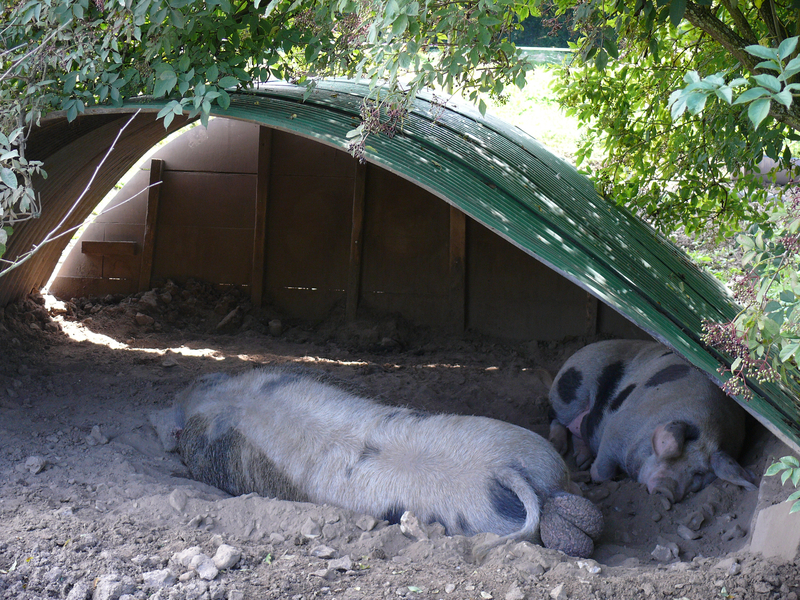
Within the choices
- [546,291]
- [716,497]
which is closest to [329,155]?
[546,291]

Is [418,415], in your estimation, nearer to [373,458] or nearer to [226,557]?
[373,458]

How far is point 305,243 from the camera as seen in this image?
23.0 ft

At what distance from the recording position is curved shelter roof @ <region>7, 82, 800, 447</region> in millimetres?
2795

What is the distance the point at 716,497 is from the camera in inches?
124

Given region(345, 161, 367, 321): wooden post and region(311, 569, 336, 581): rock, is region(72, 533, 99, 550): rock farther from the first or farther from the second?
region(345, 161, 367, 321): wooden post

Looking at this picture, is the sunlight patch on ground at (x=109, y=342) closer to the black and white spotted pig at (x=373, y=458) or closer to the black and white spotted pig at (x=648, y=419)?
the black and white spotted pig at (x=373, y=458)

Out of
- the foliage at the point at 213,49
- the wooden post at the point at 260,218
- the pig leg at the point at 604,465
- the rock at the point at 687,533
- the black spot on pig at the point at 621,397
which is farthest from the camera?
the wooden post at the point at 260,218

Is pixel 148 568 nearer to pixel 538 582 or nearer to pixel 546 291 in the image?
pixel 538 582

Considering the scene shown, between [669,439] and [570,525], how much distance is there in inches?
43.6

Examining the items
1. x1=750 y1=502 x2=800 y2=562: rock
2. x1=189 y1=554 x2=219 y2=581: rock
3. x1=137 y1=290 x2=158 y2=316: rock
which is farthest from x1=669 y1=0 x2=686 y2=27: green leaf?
x1=137 y1=290 x2=158 y2=316: rock

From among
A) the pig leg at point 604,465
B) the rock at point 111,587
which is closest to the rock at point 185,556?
the rock at point 111,587

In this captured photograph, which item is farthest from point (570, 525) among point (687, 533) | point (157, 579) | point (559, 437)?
point (559, 437)

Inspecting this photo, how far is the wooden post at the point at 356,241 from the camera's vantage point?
682 centimetres

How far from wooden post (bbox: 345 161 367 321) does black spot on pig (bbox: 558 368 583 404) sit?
8.59 feet
